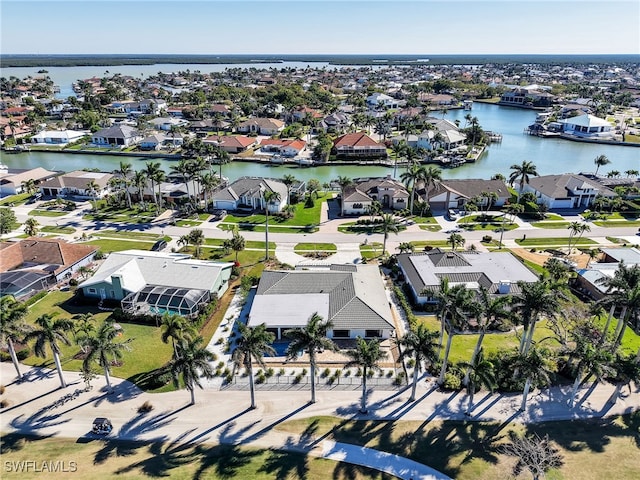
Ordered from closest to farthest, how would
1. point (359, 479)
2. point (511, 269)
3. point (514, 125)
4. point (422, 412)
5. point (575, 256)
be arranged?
point (359, 479)
point (422, 412)
point (511, 269)
point (575, 256)
point (514, 125)

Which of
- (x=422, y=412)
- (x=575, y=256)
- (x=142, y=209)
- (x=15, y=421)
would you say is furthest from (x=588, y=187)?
(x=15, y=421)

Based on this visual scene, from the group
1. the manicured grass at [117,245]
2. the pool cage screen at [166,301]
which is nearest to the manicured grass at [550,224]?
the pool cage screen at [166,301]

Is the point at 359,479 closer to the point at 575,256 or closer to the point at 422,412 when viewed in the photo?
the point at 422,412

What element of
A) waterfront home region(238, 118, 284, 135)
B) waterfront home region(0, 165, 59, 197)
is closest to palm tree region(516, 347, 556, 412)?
waterfront home region(0, 165, 59, 197)

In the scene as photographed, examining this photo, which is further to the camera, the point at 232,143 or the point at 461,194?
the point at 232,143

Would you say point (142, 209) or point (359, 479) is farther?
point (142, 209)

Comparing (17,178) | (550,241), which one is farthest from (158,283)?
(17,178)

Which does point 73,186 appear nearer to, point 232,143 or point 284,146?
point 232,143

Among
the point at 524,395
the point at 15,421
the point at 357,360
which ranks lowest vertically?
the point at 15,421

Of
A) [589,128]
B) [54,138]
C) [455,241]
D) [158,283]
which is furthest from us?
[589,128]
